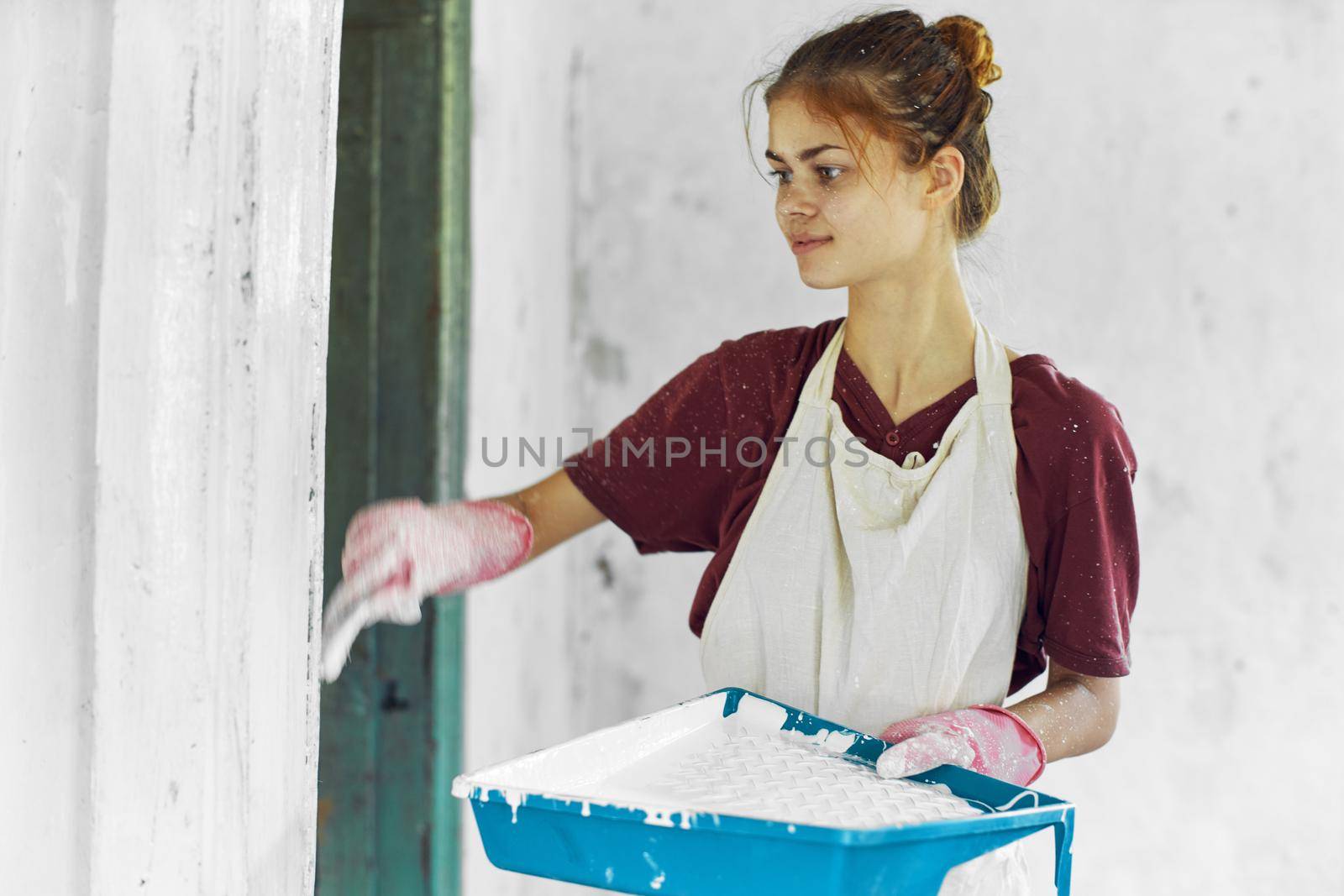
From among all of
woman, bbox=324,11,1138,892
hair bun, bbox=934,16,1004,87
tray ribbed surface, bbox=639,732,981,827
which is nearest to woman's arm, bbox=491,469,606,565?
woman, bbox=324,11,1138,892

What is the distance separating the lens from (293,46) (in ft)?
2.39

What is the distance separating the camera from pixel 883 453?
3.52ft

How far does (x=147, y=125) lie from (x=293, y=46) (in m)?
0.13

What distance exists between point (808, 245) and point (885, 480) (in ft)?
0.76

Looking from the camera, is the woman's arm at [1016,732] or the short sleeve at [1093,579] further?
the short sleeve at [1093,579]

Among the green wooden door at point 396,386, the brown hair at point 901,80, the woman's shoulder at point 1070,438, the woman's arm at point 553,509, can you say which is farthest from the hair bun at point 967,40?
the green wooden door at point 396,386

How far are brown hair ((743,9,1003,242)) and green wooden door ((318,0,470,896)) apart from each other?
1.87 feet

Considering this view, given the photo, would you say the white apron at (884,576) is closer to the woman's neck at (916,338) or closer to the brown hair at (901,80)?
the woman's neck at (916,338)

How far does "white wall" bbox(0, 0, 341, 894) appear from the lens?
0.61m

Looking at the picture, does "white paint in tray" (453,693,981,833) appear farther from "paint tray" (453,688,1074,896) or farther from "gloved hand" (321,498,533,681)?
"gloved hand" (321,498,533,681)

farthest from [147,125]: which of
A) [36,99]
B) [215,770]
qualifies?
[215,770]

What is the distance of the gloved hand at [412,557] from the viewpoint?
0.91 metres

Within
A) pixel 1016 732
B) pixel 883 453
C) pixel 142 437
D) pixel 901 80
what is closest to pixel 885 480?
pixel 883 453

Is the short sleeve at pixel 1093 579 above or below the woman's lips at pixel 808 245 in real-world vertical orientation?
below
